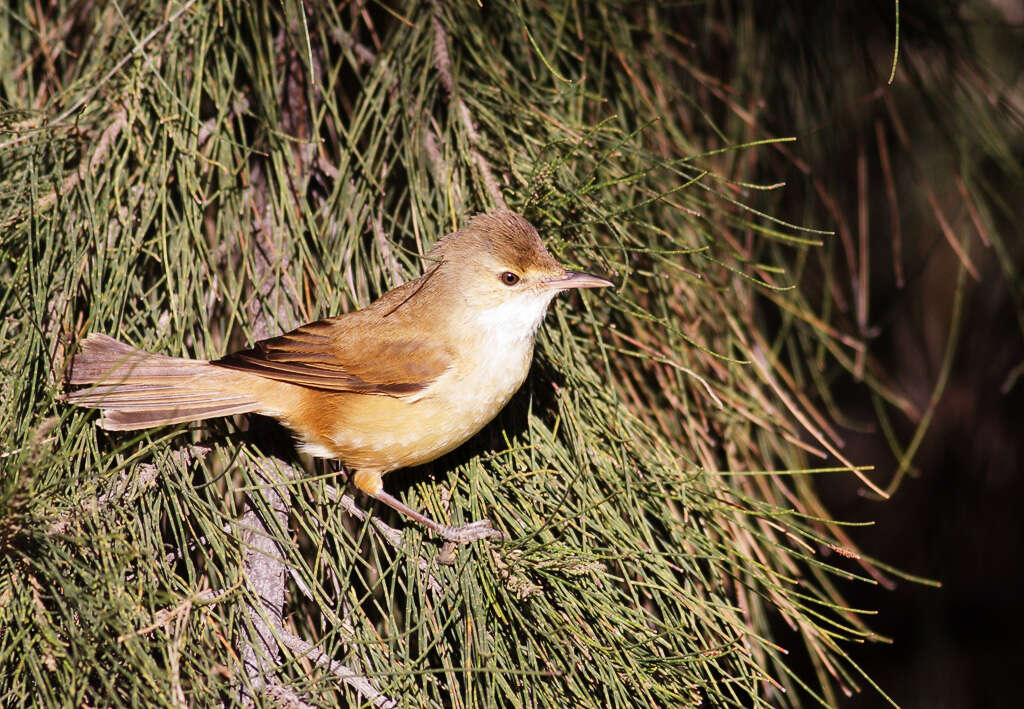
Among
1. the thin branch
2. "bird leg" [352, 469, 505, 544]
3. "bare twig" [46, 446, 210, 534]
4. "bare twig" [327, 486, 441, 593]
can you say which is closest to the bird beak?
the thin branch

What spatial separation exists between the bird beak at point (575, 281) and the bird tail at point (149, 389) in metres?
1.01

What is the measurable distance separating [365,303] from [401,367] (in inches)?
9.8

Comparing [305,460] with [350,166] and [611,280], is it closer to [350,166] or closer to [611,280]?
[350,166]

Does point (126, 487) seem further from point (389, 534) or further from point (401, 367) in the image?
point (401, 367)

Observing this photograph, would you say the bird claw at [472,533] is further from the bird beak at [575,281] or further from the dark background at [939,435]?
the dark background at [939,435]

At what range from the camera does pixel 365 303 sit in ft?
9.55

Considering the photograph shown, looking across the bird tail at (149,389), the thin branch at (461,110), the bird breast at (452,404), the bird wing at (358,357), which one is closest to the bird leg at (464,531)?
the bird breast at (452,404)

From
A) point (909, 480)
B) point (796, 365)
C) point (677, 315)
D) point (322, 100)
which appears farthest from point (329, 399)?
point (909, 480)

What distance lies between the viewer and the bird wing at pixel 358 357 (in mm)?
2807

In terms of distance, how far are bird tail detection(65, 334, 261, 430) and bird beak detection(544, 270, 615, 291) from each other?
1.01 metres

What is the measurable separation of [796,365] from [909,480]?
227 cm

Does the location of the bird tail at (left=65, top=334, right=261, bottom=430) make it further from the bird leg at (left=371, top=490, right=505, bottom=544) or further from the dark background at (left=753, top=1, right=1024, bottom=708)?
the dark background at (left=753, top=1, right=1024, bottom=708)

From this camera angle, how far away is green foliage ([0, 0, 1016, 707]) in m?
2.08

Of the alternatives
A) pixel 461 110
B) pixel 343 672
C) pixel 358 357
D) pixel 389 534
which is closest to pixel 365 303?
pixel 358 357
